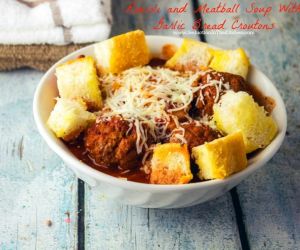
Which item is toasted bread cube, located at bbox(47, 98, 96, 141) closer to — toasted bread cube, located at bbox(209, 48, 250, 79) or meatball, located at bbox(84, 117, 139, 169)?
meatball, located at bbox(84, 117, 139, 169)

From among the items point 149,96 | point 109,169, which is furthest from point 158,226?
point 149,96

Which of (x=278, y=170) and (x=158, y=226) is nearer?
(x=158, y=226)

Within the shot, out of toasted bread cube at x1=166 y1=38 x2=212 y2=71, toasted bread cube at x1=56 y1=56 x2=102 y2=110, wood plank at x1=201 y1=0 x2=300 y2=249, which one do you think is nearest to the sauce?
toasted bread cube at x1=56 y1=56 x2=102 y2=110

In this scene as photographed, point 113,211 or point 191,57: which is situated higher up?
point 191,57

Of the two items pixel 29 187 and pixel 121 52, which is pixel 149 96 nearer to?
pixel 121 52

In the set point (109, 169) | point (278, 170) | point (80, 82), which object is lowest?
point (278, 170)

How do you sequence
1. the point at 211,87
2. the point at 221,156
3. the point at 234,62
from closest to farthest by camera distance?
the point at 221,156 < the point at 211,87 < the point at 234,62

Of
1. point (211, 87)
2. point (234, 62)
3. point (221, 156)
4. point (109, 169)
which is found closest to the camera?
point (221, 156)

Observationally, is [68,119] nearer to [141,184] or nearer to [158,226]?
[141,184]

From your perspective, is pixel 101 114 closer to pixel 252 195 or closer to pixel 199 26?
pixel 252 195
